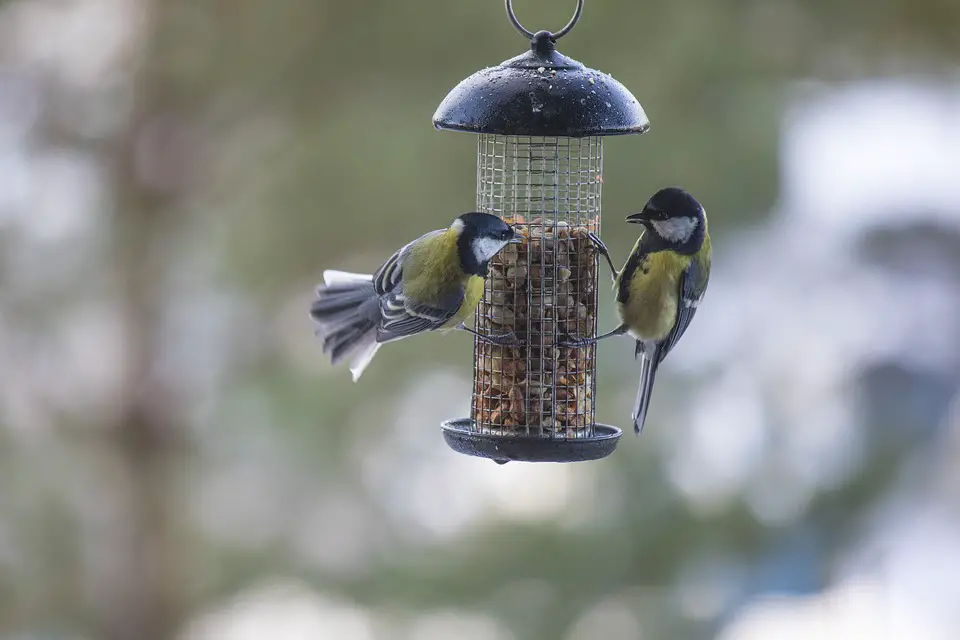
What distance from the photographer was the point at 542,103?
2.46 meters

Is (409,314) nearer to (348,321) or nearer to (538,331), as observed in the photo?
(348,321)

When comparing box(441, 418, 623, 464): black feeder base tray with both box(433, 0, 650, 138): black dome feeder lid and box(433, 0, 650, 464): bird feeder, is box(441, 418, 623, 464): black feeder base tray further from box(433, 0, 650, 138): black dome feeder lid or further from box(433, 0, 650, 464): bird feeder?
box(433, 0, 650, 138): black dome feeder lid

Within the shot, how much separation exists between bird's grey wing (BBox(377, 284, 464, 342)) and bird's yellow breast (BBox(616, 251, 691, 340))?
18.4 inches

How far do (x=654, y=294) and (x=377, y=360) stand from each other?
3246 mm

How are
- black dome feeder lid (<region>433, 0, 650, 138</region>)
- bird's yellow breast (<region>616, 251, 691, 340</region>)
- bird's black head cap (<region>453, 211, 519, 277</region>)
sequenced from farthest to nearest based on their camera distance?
bird's yellow breast (<region>616, 251, 691, 340</region>), bird's black head cap (<region>453, 211, 519, 277</region>), black dome feeder lid (<region>433, 0, 650, 138</region>)

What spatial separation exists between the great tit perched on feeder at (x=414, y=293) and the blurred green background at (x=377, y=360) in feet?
8.85

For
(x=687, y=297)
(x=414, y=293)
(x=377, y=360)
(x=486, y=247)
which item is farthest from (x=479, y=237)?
(x=377, y=360)

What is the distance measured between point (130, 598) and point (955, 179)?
16.7ft

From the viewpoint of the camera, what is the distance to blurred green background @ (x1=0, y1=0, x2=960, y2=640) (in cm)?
572

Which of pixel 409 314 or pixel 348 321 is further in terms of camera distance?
pixel 348 321

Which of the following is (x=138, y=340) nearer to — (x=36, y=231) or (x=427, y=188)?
(x=36, y=231)

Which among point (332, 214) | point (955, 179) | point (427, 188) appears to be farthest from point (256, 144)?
point (955, 179)

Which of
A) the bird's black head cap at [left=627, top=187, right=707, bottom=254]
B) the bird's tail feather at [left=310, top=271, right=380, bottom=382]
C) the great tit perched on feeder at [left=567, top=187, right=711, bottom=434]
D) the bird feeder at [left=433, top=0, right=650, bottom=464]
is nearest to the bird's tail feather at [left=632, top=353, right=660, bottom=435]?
the great tit perched on feeder at [left=567, top=187, right=711, bottom=434]

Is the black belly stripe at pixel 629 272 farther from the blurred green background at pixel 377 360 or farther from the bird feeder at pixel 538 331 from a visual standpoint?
the blurred green background at pixel 377 360
